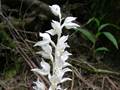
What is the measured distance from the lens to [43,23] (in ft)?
14.2

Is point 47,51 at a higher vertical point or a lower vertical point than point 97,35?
lower

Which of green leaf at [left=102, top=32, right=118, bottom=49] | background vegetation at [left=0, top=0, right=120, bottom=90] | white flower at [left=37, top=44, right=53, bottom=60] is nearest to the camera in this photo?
white flower at [left=37, top=44, right=53, bottom=60]

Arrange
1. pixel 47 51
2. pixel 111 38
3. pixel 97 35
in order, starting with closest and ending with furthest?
pixel 47 51 < pixel 111 38 < pixel 97 35

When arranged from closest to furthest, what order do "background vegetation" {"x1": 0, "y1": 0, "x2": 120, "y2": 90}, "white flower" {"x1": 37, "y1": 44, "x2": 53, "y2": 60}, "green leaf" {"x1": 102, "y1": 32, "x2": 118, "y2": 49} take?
"white flower" {"x1": 37, "y1": 44, "x2": 53, "y2": 60}
"background vegetation" {"x1": 0, "y1": 0, "x2": 120, "y2": 90}
"green leaf" {"x1": 102, "y1": 32, "x2": 118, "y2": 49}

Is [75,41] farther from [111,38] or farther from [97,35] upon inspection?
[111,38]

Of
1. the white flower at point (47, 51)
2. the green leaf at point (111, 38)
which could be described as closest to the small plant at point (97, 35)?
the green leaf at point (111, 38)

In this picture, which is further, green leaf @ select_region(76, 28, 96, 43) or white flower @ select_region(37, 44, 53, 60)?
green leaf @ select_region(76, 28, 96, 43)

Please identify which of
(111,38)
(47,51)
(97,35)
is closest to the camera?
(47,51)

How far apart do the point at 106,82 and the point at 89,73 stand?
0.17 m

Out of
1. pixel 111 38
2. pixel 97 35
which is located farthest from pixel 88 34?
pixel 111 38

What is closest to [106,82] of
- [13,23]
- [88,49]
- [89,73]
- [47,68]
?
[89,73]

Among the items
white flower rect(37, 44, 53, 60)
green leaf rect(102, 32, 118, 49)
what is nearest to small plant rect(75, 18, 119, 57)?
green leaf rect(102, 32, 118, 49)

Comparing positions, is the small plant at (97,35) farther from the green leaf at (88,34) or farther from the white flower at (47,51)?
the white flower at (47,51)

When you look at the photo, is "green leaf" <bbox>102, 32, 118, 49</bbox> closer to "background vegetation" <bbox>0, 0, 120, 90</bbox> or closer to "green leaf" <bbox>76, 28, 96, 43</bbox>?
"background vegetation" <bbox>0, 0, 120, 90</bbox>
